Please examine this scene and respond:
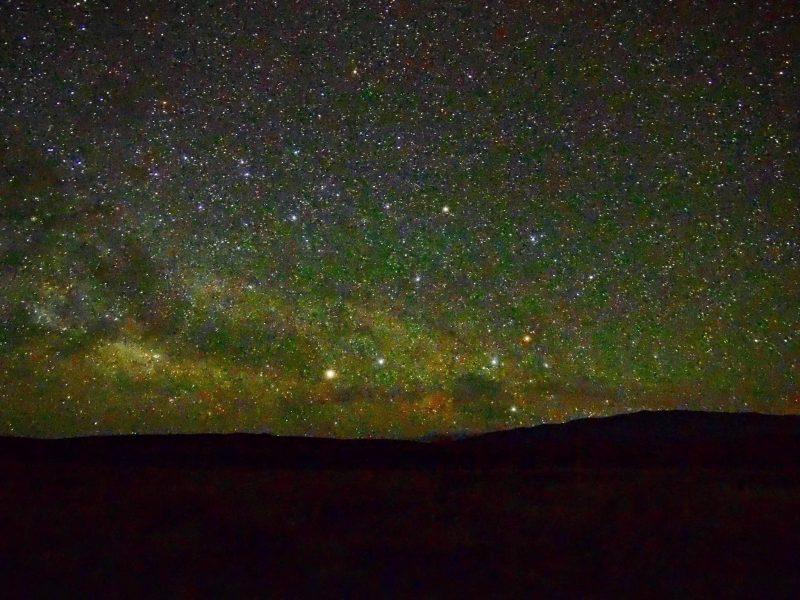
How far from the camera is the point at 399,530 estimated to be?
7996 mm

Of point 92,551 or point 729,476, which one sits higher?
point 729,476

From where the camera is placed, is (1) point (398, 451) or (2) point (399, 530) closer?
(2) point (399, 530)

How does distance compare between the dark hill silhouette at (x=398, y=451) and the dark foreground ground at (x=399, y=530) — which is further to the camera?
the dark hill silhouette at (x=398, y=451)

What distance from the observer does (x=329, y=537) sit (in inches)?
304

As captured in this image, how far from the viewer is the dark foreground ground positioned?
6133 millimetres

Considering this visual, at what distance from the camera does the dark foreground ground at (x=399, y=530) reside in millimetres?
6133

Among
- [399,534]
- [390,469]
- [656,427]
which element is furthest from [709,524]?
[656,427]

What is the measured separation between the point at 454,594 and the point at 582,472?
7.38 meters

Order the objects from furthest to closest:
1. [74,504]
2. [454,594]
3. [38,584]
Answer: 1. [74,504]
2. [38,584]
3. [454,594]

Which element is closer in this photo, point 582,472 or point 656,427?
point 582,472

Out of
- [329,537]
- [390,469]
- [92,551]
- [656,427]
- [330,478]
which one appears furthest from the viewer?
[656,427]

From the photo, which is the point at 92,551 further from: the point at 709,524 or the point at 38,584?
the point at 709,524

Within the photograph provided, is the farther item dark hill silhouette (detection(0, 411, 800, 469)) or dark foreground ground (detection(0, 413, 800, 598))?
dark hill silhouette (detection(0, 411, 800, 469))

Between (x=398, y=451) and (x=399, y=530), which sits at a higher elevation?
(x=398, y=451)
